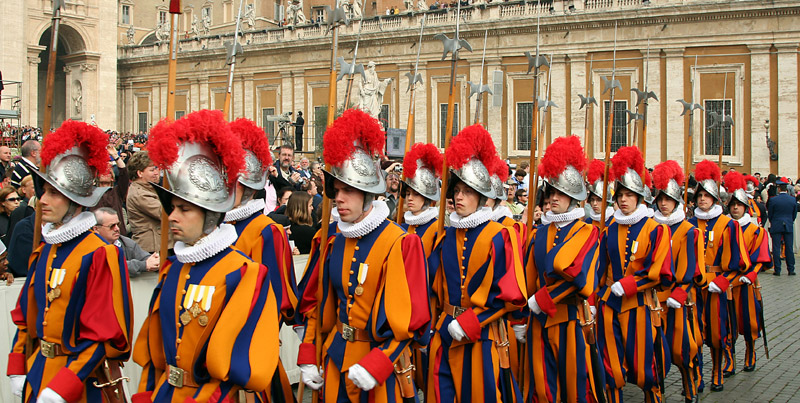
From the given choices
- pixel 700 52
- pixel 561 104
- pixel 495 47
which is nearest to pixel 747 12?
pixel 700 52

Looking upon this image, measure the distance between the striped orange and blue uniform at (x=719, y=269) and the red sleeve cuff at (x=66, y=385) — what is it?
23.2 feet

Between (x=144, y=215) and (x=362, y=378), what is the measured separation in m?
3.91

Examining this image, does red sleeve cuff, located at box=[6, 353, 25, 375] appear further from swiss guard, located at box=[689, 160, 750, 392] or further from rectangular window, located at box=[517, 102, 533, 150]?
rectangular window, located at box=[517, 102, 533, 150]

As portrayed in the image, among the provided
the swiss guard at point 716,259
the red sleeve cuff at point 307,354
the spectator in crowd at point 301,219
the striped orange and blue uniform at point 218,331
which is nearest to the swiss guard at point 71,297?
the striped orange and blue uniform at point 218,331

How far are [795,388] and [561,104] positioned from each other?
29.7 metres

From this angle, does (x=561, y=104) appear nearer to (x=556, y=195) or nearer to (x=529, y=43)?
(x=529, y=43)

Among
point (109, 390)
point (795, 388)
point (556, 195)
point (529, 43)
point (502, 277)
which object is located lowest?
point (795, 388)

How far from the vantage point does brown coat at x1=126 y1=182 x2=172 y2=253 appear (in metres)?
7.62

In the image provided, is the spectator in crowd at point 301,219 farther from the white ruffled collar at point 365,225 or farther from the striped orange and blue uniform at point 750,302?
the striped orange and blue uniform at point 750,302

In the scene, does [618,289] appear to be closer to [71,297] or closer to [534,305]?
[534,305]

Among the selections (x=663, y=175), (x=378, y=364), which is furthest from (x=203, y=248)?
(x=663, y=175)

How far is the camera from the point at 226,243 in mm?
4148

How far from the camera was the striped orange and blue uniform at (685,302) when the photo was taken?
8336 millimetres

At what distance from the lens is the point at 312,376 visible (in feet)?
16.5
